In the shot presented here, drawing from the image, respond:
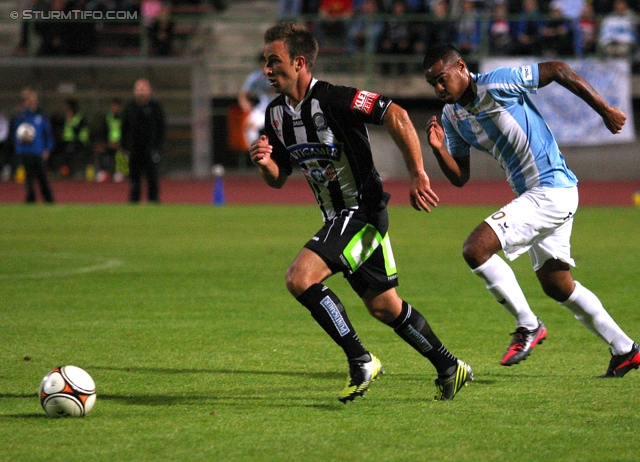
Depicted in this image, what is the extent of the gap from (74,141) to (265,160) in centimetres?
2450

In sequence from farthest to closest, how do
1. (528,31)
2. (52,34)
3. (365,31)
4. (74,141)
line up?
(52,34) < (74,141) < (365,31) < (528,31)

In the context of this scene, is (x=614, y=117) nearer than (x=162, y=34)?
Yes

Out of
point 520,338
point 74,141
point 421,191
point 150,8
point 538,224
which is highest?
point 421,191

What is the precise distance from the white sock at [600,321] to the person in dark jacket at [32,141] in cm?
1636

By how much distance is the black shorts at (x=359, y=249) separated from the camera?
5602 mm

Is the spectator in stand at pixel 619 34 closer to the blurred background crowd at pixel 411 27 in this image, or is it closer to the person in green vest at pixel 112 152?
the blurred background crowd at pixel 411 27

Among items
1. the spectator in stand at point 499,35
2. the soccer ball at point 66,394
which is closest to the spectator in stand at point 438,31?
the spectator in stand at point 499,35

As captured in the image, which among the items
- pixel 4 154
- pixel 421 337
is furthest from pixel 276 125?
pixel 4 154

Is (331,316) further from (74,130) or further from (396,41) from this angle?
(74,130)

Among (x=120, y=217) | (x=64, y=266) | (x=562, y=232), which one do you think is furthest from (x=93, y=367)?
(x=120, y=217)

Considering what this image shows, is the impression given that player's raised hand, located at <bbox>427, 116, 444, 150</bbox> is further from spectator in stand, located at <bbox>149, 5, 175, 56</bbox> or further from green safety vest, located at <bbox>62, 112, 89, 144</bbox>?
green safety vest, located at <bbox>62, 112, 89, 144</bbox>

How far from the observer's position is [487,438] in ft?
15.7

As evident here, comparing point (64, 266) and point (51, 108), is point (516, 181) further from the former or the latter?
point (51, 108)

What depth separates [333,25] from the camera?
1163 inches
